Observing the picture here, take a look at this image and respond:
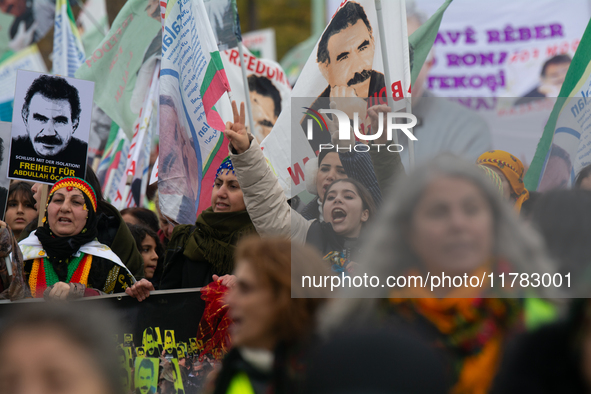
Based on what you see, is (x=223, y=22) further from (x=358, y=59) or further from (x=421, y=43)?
(x=358, y=59)

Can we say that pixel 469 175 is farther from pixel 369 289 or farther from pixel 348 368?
pixel 348 368

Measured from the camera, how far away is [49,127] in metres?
4.19

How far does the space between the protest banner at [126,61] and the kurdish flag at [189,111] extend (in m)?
1.27

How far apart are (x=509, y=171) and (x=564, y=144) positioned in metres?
0.97

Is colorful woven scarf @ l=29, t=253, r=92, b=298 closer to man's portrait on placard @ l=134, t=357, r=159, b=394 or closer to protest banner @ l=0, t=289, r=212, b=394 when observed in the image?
protest banner @ l=0, t=289, r=212, b=394

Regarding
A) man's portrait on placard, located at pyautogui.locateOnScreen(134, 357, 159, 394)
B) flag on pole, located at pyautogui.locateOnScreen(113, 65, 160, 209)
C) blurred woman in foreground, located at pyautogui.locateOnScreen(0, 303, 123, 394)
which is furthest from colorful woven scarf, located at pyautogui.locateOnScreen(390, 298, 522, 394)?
flag on pole, located at pyautogui.locateOnScreen(113, 65, 160, 209)

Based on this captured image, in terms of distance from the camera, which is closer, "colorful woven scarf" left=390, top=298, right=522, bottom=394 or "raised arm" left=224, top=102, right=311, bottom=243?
"colorful woven scarf" left=390, top=298, right=522, bottom=394

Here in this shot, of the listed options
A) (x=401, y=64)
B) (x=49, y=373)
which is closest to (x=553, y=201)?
(x=49, y=373)

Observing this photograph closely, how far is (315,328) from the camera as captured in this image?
156 centimetres

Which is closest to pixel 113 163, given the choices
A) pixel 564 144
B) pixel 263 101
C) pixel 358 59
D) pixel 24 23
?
pixel 263 101

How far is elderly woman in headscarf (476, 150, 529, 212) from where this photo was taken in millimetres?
2242

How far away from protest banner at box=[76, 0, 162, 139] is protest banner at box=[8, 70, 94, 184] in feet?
5.60

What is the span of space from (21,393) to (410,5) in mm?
7821

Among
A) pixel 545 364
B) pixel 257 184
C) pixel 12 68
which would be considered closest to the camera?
pixel 545 364
